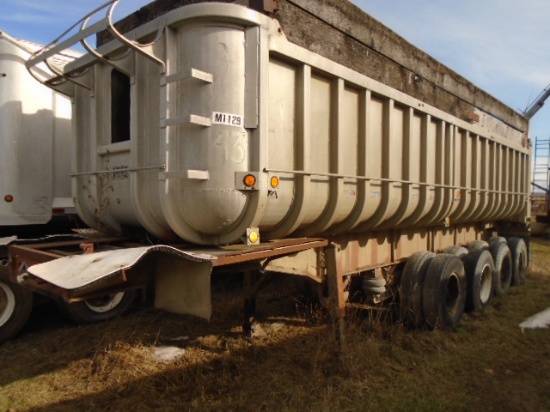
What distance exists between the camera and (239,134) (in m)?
3.14

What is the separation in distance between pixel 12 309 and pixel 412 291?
4.62 meters

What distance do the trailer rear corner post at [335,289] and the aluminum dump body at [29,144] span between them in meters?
3.54

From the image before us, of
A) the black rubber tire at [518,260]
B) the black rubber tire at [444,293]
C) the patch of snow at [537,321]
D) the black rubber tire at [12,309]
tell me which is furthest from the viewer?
the black rubber tire at [518,260]

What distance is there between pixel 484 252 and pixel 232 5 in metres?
5.32

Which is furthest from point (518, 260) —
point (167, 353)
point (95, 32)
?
point (95, 32)

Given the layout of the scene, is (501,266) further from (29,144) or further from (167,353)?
(29,144)

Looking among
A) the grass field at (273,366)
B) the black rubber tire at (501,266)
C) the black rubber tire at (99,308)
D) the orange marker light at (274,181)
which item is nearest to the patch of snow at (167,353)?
the grass field at (273,366)

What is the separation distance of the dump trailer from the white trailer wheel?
126 cm

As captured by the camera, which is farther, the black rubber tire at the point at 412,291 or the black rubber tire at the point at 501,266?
the black rubber tire at the point at 501,266

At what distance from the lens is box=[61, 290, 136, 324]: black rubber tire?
17.2ft

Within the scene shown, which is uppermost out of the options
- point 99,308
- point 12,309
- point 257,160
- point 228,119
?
point 228,119

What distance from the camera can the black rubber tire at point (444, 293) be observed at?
16.8 feet

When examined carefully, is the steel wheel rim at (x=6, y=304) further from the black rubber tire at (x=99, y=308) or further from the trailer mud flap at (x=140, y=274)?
the trailer mud flap at (x=140, y=274)

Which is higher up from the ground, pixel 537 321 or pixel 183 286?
pixel 183 286
